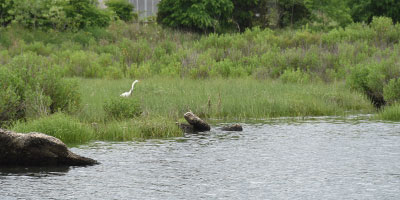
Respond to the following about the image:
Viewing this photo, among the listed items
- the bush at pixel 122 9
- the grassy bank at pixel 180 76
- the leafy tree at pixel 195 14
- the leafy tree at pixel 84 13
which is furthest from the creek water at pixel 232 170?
the bush at pixel 122 9

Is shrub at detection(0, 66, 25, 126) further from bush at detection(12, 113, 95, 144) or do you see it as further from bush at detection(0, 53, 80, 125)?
bush at detection(12, 113, 95, 144)

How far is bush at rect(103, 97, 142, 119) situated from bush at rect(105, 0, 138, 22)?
31.9 m

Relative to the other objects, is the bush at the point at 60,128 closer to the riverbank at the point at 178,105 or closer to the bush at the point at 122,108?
the riverbank at the point at 178,105

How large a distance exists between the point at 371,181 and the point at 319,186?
1170 millimetres

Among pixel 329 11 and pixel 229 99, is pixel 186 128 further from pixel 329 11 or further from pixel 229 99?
pixel 329 11

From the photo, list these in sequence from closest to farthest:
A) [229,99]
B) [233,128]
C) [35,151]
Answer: [35,151] → [233,128] → [229,99]

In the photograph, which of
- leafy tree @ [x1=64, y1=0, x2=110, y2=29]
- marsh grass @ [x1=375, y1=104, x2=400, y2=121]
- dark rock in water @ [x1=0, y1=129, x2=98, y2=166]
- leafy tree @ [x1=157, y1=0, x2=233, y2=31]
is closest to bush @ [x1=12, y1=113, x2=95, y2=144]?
dark rock in water @ [x1=0, y1=129, x2=98, y2=166]

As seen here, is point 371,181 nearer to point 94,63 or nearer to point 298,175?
point 298,175

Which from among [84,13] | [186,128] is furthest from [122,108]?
[84,13]

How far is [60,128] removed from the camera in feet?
59.5

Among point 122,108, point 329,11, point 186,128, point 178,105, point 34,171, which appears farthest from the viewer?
point 329,11

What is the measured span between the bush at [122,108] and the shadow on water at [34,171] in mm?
5718

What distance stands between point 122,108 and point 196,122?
2.43m

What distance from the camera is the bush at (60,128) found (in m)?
17.8
